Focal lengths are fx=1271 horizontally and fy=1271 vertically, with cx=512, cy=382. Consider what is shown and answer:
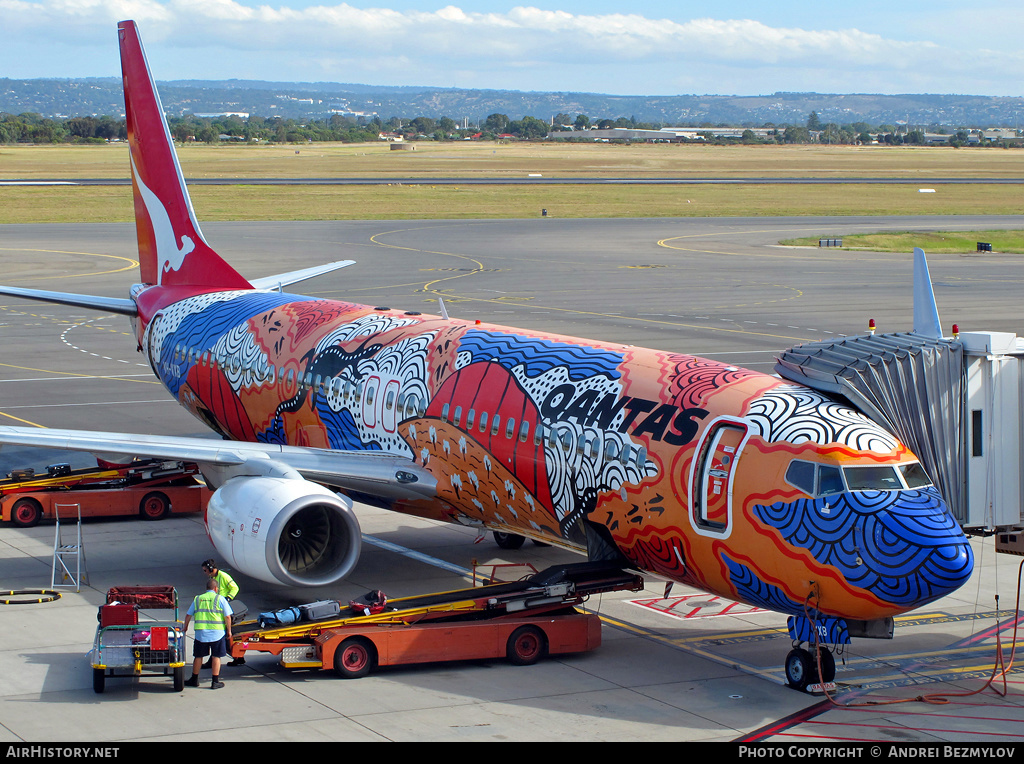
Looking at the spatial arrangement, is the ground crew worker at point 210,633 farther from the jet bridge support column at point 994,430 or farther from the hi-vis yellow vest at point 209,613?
the jet bridge support column at point 994,430

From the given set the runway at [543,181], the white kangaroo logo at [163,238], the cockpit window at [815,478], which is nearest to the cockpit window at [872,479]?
the cockpit window at [815,478]

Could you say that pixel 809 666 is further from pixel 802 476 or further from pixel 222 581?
pixel 222 581

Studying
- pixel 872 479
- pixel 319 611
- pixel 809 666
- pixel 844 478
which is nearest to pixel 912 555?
pixel 872 479

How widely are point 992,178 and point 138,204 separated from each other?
506ft

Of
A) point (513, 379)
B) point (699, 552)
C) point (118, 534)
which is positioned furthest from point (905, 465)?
point (118, 534)

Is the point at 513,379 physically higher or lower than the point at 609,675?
higher

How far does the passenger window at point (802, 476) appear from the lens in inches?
623

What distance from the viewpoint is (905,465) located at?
52.5ft

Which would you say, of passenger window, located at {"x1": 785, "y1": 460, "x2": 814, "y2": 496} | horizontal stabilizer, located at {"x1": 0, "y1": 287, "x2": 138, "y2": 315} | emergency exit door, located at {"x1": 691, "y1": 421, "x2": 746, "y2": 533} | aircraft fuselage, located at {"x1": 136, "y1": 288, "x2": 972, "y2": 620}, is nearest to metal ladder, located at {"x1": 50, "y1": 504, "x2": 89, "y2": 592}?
aircraft fuselage, located at {"x1": 136, "y1": 288, "x2": 972, "y2": 620}

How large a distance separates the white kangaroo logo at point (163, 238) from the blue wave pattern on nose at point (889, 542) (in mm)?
18704

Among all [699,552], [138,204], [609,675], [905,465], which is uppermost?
[138,204]

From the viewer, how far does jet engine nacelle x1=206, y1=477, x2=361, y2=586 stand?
19.1 meters

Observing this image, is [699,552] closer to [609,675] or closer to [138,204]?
[609,675]
